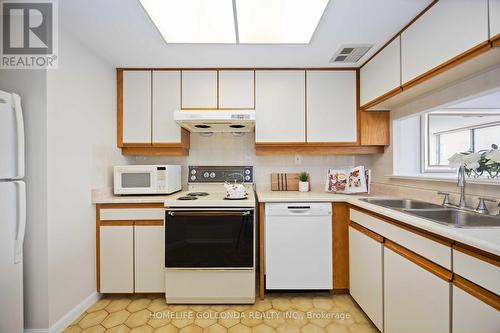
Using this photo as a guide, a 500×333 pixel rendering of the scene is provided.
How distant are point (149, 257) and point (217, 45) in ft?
6.14

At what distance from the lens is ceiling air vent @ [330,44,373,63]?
1.87 meters

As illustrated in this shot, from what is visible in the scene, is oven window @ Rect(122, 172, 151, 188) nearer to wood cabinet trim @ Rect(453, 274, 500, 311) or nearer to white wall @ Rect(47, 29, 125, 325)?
white wall @ Rect(47, 29, 125, 325)

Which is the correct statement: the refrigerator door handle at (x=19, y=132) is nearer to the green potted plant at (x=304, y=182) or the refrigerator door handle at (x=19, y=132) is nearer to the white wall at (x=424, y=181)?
the green potted plant at (x=304, y=182)

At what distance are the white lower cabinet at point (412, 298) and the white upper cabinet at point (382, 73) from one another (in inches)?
48.8

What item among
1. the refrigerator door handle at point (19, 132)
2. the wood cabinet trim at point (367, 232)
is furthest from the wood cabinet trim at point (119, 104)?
the wood cabinet trim at point (367, 232)

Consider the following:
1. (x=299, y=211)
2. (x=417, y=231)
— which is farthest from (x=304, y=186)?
(x=417, y=231)

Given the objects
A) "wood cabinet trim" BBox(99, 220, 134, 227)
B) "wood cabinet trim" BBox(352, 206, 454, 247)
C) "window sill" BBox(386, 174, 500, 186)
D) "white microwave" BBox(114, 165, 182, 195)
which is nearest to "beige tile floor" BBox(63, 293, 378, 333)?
"wood cabinet trim" BBox(99, 220, 134, 227)

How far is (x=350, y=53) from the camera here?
77.8 inches

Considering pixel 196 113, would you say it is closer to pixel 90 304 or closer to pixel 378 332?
pixel 90 304

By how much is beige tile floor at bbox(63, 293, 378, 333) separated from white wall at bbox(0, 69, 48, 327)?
0.36m

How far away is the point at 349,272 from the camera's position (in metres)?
1.98

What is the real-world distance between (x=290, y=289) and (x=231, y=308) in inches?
20.7

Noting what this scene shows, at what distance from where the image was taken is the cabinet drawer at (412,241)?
1031mm

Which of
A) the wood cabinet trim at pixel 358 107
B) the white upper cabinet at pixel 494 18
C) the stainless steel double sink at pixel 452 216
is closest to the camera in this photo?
the white upper cabinet at pixel 494 18
